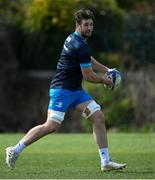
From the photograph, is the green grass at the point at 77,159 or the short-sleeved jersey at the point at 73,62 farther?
the short-sleeved jersey at the point at 73,62

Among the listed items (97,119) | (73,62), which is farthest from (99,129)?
(73,62)

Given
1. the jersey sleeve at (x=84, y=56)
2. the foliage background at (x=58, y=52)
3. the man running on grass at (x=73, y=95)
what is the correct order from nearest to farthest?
the jersey sleeve at (x=84, y=56) < the man running on grass at (x=73, y=95) < the foliage background at (x=58, y=52)

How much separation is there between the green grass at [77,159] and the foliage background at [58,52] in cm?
473

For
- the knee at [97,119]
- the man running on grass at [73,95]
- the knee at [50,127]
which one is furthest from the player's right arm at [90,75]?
the knee at [50,127]

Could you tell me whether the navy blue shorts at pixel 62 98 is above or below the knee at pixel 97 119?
above

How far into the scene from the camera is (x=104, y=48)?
2478cm

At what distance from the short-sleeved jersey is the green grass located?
3.67 ft

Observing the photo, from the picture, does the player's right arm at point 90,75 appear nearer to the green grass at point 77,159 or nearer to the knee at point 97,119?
the knee at point 97,119

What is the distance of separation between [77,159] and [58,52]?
46.8 ft

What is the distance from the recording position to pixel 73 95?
404 inches

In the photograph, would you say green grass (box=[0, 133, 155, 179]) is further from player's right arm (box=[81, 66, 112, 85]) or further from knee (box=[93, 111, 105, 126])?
player's right arm (box=[81, 66, 112, 85])

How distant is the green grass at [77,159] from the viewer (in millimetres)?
9680

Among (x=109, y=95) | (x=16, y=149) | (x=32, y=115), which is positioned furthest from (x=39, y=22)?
(x=16, y=149)

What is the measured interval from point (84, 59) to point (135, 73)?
12924 mm
